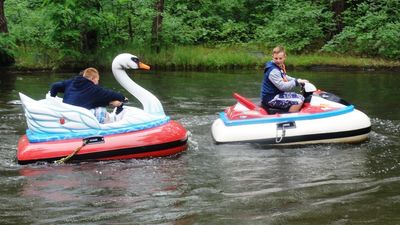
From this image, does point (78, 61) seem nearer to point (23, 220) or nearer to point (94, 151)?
point (94, 151)

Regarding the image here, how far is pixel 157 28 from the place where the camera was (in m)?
19.9

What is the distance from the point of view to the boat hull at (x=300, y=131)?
27.0 ft

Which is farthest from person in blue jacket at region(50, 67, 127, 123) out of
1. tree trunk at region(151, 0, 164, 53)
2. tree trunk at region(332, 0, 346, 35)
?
tree trunk at region(332, 0, 346, 35)

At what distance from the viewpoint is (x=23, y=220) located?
5152mm

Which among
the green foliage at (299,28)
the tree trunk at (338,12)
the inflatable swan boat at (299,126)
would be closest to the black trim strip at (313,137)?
the inflatable swan boat at (299,126)

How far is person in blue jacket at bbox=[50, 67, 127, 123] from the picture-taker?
780cm

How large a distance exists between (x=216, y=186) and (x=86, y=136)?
2044 mm

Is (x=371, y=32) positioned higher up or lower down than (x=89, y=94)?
lower down

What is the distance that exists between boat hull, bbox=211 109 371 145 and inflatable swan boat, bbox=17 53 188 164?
886 mm

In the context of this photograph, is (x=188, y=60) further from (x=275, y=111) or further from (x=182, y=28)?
(x=275, y=111)

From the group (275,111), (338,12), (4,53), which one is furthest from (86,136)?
(338,12)

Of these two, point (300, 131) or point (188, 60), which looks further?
point (188, 60)

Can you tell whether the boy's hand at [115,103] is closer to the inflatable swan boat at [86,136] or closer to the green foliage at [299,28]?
the inflatable swan boat at [86,136]

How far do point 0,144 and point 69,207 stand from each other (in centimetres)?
327
